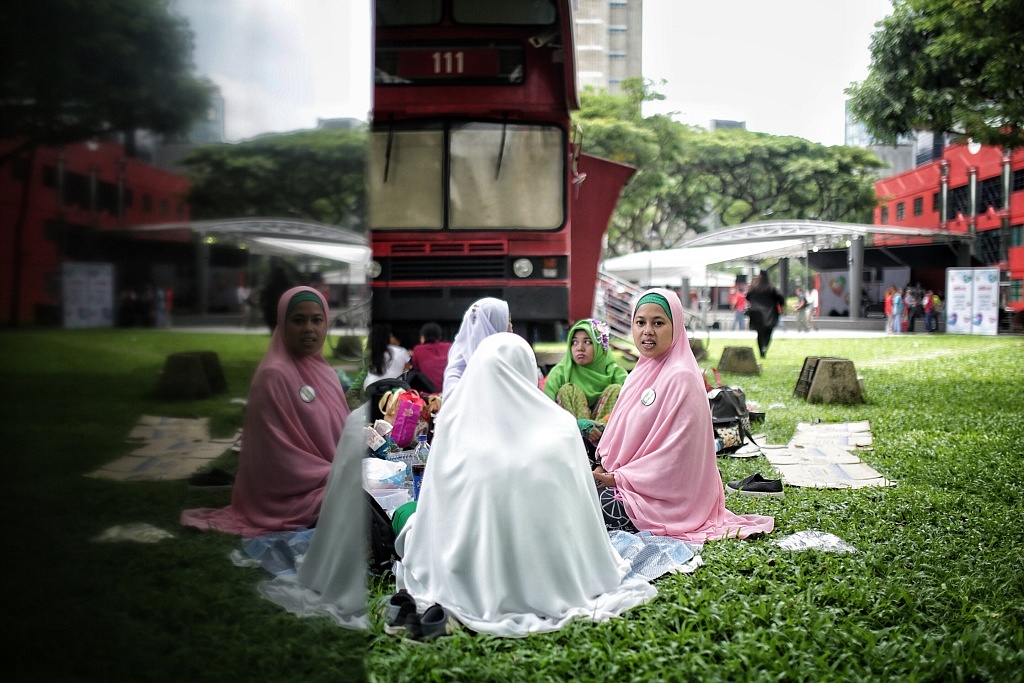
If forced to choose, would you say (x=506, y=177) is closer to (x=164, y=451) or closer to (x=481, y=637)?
(x=481, y=637)

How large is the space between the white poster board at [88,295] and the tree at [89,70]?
148 mm

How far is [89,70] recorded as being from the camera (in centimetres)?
97

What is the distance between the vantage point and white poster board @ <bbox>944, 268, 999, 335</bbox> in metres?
19.3

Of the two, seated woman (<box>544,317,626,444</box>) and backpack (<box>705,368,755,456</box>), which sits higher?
seated woman (<box>544,317,626,444</box>)

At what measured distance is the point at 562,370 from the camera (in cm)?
598

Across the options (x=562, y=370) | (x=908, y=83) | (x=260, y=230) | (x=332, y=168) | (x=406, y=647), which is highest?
(x=908, y=83)

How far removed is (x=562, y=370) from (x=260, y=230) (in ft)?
15.6

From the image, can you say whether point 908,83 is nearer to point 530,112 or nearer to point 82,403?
point 530,112

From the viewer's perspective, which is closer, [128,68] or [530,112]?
[128,68]

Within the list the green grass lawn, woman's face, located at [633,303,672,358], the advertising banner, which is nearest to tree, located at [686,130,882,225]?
the advertising banner

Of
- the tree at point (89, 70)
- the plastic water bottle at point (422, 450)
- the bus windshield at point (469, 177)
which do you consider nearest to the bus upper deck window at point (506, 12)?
the bus windshield at point (469, 177)

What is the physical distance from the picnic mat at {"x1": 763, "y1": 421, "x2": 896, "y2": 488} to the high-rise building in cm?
4433

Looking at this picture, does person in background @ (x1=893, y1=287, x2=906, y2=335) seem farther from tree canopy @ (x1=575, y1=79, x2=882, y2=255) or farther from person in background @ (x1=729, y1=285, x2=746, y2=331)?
tree canopy @ (x1=575, y1=79, x2=882, y2=255)

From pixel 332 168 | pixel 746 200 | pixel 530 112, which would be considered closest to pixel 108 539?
pixel 332 168
